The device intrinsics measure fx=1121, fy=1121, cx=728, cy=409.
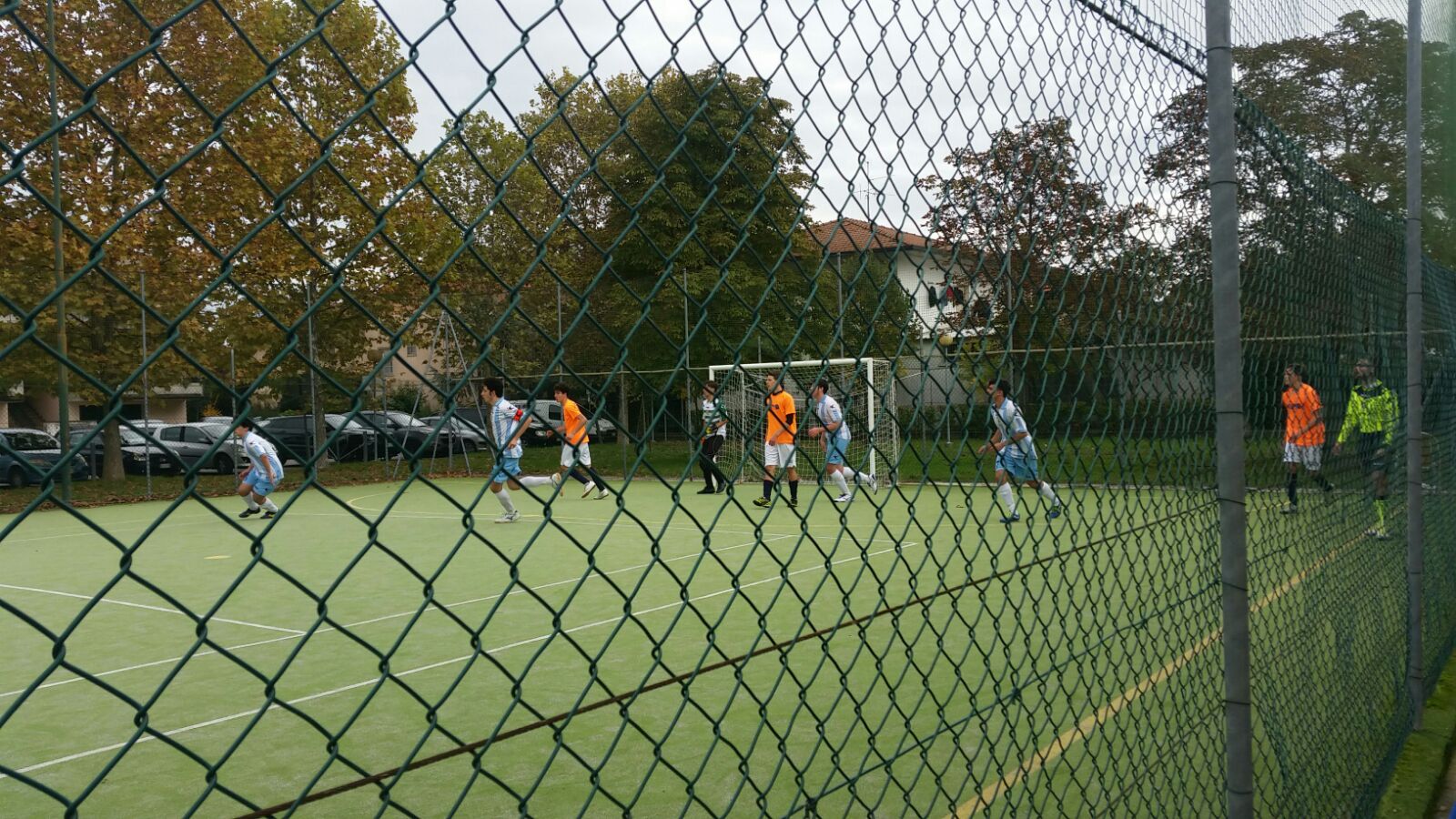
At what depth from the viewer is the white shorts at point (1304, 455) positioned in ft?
14.9

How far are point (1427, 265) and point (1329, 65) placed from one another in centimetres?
268

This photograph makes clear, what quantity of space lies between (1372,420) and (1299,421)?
103 inches

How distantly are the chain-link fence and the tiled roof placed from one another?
3 cm

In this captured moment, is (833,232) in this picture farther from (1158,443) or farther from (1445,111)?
(1445,111)

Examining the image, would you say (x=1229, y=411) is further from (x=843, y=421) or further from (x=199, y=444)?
(x=199, y=444)

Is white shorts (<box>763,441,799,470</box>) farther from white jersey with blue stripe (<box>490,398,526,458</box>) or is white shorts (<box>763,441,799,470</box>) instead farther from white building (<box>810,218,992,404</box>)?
white jersey with blue stripe (<box>490,398,526,458</box>)

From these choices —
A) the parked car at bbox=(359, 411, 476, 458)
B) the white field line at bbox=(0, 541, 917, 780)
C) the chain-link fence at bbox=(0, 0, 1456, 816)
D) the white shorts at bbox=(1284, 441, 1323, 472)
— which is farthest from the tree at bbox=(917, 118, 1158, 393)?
the white shorts at bbox=(1284, 441, 1323, 472)

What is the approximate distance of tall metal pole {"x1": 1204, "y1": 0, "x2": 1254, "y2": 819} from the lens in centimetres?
264

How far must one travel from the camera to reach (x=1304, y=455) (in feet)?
16.3

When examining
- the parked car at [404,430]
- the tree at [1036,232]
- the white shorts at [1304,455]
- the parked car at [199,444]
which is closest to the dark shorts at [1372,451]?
the white shorts at [1304,455]

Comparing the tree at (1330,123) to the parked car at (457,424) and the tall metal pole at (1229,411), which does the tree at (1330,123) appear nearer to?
the tall metal pole at (1229,411)

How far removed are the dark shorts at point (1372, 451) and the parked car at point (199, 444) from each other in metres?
5.53

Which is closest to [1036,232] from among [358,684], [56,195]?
[56,195]

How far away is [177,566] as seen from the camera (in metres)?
11.7
